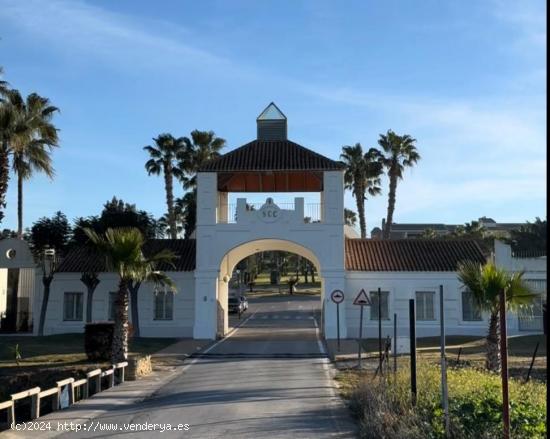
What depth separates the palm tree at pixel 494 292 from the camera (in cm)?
1661

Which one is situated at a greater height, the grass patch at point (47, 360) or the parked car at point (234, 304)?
the parked car at point (234, 304)

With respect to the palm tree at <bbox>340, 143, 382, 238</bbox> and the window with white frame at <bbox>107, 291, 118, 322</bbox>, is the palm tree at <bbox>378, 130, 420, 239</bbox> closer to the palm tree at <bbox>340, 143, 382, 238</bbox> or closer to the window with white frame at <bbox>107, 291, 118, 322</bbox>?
the palm tree at <bbox>340, 143, 382, 238</bbox>

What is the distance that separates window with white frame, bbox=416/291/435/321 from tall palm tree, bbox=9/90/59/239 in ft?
64.9

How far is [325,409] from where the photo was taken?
1252 cm

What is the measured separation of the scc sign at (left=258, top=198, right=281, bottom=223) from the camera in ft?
100

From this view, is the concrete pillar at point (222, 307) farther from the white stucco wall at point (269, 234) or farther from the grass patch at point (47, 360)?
the grass patch at point (47, 360)

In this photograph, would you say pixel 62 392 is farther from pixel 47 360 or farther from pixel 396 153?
pixel 396 153

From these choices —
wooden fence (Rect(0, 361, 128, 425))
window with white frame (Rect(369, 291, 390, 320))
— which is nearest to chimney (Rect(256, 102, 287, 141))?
window with white frame (Rect(369, 291, 390, 320))

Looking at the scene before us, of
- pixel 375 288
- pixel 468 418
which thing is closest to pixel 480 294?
pixel 468 418

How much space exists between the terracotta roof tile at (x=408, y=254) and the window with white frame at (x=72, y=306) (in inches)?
540

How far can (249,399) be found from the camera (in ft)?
45.4

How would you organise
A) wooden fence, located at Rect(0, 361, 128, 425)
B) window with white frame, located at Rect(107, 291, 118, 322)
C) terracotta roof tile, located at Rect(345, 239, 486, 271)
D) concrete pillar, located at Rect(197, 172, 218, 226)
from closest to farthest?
wooden fence, located at Rect(0, 361, 128, 425) → concrete pillar, located at Rect(197, 172, 218, 226) → terracotta roof tile, located at Rect(345, 239, 486, 271) → window with white frame, located at Rect(107, 291, 118, 322)

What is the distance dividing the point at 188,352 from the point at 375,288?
10747 millimetres

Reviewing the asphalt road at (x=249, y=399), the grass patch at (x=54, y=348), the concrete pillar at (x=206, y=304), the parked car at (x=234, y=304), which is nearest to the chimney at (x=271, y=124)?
the concrete pillar at (x=206, y=304)
